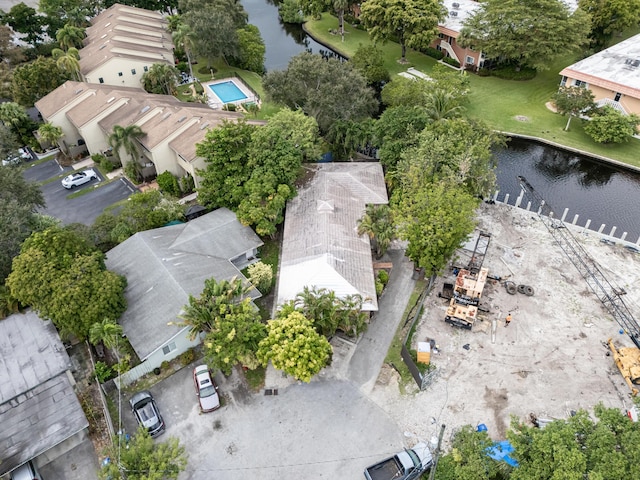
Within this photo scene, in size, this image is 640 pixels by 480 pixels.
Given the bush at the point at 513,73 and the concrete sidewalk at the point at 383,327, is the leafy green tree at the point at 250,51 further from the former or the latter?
the concrete sidewalk at the point at 383,327

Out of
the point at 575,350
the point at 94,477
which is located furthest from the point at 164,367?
the point at 575,350

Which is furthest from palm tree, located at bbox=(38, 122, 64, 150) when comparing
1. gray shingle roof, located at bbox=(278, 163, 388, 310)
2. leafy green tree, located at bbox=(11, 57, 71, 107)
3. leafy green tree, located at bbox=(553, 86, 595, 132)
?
leafy green tree, located at bbox=(553, 86, 595, 132)

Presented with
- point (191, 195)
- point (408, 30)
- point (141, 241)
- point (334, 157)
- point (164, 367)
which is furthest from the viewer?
point (408, 30)

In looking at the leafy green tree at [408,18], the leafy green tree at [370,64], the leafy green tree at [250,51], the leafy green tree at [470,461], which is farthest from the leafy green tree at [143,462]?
the leafy green tree at [408,18]

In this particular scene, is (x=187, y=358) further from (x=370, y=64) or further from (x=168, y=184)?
(x=370, y=64)

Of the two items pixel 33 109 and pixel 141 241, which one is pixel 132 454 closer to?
pixel 141 241
